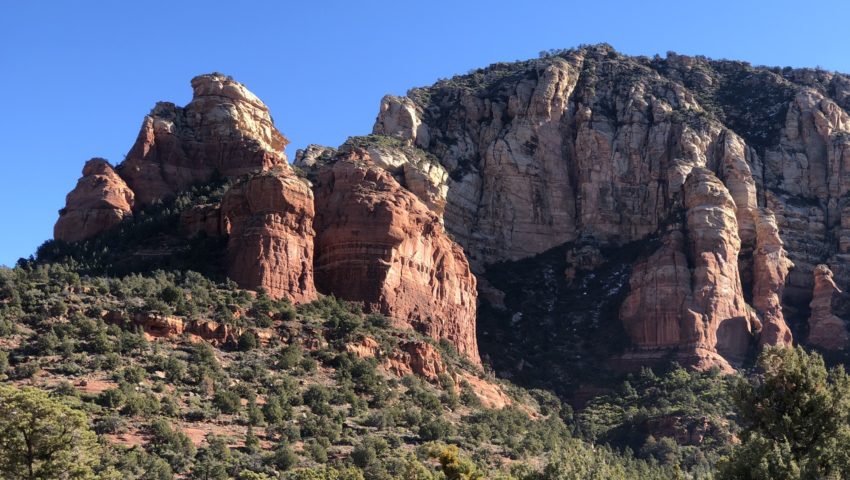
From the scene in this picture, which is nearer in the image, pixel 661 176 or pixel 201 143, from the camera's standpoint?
pixel 201 143

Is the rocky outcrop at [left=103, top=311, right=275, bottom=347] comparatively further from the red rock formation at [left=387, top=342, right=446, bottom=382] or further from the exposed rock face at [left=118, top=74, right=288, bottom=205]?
the exposed rock face at [left=118, top=74, right=288, bottom=205]

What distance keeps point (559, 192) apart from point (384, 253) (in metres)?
41.2

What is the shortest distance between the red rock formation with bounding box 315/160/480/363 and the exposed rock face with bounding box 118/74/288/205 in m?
8.77

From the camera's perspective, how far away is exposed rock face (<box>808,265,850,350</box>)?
10812 centimetres

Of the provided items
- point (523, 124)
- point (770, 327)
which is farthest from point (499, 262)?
point (770, 327)

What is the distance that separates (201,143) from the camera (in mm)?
103500

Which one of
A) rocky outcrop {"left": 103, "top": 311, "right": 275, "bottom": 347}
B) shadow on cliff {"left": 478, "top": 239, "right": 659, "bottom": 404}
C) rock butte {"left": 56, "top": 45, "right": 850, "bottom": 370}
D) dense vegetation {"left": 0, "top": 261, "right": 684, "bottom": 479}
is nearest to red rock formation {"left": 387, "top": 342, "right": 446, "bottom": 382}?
dense vegetation {"left": 0, "top": 261, "right": 684, "bottom": 479}

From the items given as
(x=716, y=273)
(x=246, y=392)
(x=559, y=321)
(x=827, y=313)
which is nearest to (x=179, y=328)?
(x=246, y=392)

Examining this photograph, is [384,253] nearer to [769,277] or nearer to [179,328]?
[179,328]

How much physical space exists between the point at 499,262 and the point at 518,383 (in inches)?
848

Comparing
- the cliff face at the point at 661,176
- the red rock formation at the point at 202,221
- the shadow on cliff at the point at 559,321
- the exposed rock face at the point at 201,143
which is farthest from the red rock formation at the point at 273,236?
the cliff face at the point at 661,176

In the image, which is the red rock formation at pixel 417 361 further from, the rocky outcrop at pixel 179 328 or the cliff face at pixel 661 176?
the cliff face at pixel 661 176

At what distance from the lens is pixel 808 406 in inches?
1516

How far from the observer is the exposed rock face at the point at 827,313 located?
108 meters
